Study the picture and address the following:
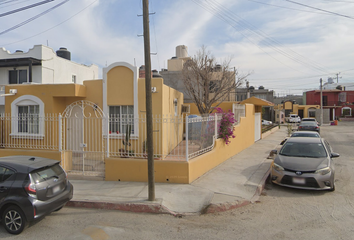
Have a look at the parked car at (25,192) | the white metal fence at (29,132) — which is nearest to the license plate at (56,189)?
the parked car at (25,192)

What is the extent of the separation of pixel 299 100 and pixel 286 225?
2703 inches

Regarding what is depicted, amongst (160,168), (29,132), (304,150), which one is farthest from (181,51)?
(160,168)

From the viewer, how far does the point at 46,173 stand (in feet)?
17.2

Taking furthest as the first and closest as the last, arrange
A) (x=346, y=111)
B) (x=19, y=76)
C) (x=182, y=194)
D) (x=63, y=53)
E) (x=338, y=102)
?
(x=338, y=102), (x=346, y=111), (x=63, y=53), (x=19, y=76), (x=182, y=194)

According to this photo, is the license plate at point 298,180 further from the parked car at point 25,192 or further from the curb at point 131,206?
the parked car at point 25,192

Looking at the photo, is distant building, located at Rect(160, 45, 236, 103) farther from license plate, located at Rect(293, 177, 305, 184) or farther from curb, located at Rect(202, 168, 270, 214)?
curb, located at Rect(202, 168, 270, 214)

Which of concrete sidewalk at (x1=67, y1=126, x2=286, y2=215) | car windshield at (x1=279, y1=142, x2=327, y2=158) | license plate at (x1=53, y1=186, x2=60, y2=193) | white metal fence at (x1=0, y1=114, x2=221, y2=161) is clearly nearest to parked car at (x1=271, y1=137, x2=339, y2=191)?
car windshield at (x1=279, y1=142, x2=327, y2=158)

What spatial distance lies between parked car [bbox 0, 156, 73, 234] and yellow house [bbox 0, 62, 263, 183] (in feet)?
9.86

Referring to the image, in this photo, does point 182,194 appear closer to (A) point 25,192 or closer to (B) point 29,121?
(A) point 25,192

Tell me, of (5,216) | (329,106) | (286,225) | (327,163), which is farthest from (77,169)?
(329,106)

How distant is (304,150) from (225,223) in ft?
14.7

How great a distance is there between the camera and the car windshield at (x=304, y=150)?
26.0 ft

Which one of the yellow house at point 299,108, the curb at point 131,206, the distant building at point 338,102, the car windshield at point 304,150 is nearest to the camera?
the curb at point 131,206

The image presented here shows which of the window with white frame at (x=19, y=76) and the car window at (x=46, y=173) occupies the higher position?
the window with white frame at (x=19, y=76)
